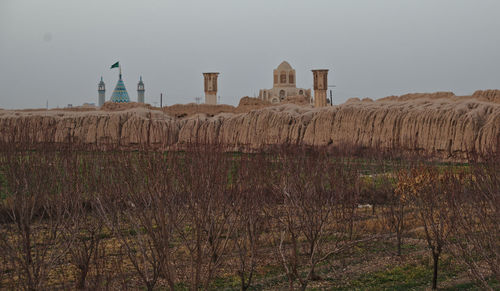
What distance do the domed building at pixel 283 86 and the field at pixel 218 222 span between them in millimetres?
89455

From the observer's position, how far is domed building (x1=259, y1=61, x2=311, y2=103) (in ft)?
337

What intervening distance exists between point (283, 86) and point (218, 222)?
96501 mm

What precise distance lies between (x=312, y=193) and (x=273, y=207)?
1.57m

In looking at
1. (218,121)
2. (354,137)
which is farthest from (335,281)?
(218,121)

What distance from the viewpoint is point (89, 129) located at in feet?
144

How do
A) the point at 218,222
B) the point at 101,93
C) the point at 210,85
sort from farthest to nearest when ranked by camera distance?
1. the point at 101,93
2. the point at 210,85
3. the point at 218,222

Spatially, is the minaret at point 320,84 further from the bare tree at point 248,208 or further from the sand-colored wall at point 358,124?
the bare tree at point 248,208

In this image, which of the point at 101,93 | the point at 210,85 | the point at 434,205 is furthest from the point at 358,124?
the point at 101,93

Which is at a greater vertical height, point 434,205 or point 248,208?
point 248,208

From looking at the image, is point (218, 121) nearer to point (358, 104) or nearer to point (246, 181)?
point (358, 104)

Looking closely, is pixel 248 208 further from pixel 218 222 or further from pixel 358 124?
pixel 358 124

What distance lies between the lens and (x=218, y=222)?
8406 mm

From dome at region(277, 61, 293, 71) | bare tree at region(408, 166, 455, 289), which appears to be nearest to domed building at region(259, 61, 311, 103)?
dome at region(277, 61, 293, 71)

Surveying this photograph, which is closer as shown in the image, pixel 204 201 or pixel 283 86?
pixel 204 201
